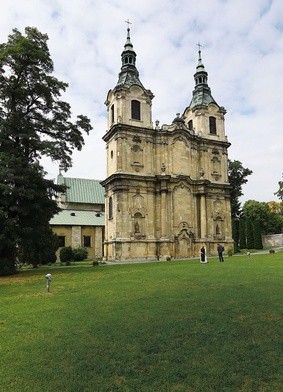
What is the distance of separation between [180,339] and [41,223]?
776 inches

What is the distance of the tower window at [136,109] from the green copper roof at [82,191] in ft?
80.9

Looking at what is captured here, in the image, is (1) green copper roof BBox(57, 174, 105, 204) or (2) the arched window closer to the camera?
(2) the arched window

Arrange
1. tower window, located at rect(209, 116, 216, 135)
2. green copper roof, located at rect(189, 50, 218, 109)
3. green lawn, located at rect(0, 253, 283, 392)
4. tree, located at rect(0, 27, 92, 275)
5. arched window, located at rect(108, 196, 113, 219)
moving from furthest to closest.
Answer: green copper roof, located at rect(189, 50, 218, 109) → tower window, located at rect(209, 116, 216, 135) → arched window, located at rect(108, 196, 113, 219) → tree, located at rect(0, 27, 92, 275) → green lawn, located at rect(0, 253, 283, 392)

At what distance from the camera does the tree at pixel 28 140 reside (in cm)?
2386

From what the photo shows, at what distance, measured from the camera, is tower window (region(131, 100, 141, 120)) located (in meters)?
42.9

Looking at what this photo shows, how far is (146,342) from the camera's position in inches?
302

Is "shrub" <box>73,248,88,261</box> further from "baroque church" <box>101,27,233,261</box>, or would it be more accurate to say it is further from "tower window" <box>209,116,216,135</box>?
"tower window" <box>209,116,216,135</box>

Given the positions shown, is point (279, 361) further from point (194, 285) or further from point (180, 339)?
point (194, 285)

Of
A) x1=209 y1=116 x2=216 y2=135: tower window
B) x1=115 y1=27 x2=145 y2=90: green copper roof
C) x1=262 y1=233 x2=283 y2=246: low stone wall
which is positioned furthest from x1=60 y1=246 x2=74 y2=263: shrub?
x1=262 y1=233 x2=283 y2=246: low stone wall

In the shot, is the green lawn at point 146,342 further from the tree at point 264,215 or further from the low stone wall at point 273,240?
the tree at point 264,215

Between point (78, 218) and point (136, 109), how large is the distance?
2236cm

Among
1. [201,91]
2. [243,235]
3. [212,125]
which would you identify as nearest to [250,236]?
[243,235]

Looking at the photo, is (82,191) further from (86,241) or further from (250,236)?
(250,236)

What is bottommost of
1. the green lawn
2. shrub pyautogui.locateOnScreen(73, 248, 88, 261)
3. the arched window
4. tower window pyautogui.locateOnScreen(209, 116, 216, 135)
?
the green lawn
